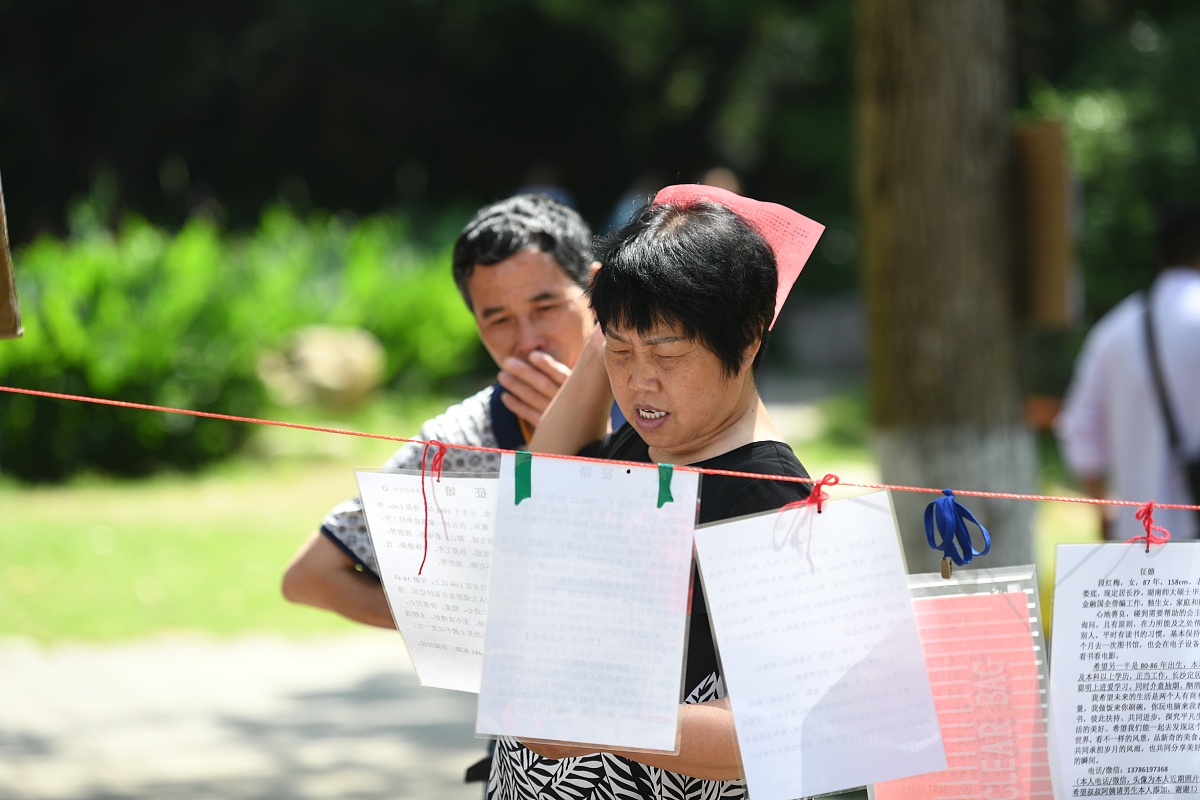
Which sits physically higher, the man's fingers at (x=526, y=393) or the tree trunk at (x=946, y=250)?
the tree trunk at (x=946, y=250)

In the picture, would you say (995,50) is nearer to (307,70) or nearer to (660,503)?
(660,503)

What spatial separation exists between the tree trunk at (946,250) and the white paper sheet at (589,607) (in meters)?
2.87

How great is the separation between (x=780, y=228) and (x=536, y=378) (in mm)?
635

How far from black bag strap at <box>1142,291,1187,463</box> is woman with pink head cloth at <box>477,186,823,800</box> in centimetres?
238

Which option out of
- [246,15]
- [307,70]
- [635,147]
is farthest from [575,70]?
[246,15]

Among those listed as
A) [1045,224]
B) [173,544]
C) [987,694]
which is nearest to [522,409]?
[987,694]

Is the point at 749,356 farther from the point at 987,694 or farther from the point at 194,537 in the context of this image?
the point at 194,537

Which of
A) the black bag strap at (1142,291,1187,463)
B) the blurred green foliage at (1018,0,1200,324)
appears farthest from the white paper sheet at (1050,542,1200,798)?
the blurred green foliage at (1018,0,1200,324)

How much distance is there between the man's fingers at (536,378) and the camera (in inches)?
83.5

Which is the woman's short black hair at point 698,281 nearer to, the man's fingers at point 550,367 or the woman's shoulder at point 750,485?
the woman's shoulder at point 750,485

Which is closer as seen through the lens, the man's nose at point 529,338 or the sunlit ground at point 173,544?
the man's nose at point 529,338

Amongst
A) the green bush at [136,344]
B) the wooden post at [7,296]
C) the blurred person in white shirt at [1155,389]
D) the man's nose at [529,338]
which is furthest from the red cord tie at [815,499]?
the green bush at [136,344]

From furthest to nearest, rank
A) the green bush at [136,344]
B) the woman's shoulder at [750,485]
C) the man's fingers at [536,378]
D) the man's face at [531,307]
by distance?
the green bush at [136,344]
the man's face at [531,307]
the man's fingers at [536,378]
the woman's shoulder at [750,485]

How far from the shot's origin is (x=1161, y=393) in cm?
358
